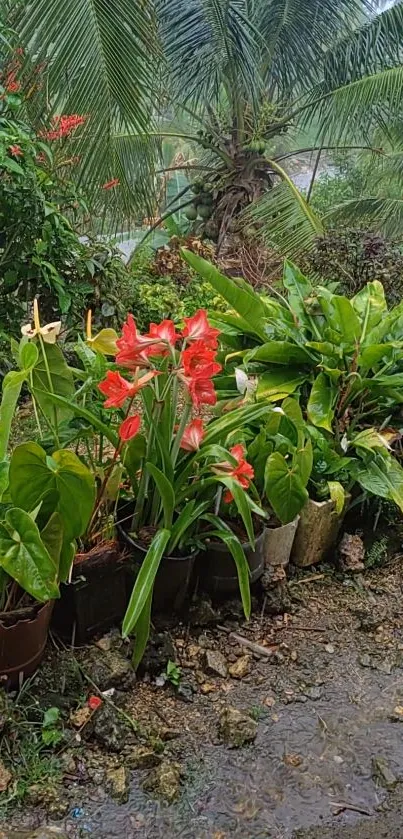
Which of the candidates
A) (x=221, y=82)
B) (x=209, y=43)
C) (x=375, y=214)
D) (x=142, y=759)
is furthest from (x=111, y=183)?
(x=375, y=214)

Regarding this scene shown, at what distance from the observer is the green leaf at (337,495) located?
2.01 meters

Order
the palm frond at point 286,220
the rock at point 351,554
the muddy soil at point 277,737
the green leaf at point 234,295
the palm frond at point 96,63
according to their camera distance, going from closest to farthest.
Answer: the muddy soil at point 277,737, the rock at point 351,554, the green leaf at point 234,295, the palm frond at point 96,63, the palm frond at point 286,220

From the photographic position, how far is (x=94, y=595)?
161 cm

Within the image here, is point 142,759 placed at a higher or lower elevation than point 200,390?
lower

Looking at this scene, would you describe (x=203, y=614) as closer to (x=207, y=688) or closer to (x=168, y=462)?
(x=207, y=688)

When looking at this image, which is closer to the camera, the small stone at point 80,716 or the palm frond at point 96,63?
the small stone at point 80,716

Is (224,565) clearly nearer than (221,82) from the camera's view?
Yes

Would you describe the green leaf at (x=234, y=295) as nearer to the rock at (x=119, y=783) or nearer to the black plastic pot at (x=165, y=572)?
the black plastic pot at (x=165, y=572)

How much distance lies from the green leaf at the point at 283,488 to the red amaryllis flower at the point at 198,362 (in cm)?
40

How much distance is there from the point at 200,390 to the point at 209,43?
415cm

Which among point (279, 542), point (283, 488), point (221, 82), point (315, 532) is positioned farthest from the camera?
point (221, 82)

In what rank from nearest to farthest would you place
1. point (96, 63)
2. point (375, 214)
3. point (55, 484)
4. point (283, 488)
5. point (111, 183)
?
point (55, 484)
point (283, 488)
point (96, 63)
point (111, 183)
point (375, 214)

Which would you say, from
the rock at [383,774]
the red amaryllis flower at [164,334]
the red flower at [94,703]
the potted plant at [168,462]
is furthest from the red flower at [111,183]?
the rock at [383,774]

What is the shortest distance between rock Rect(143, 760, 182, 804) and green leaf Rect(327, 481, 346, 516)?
34.8 inches
